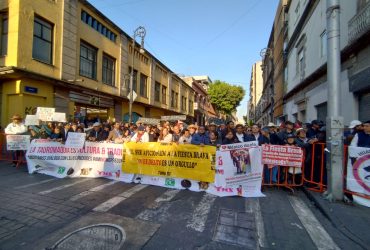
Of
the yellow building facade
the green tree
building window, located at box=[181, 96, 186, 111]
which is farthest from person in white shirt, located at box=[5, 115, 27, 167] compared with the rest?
the green tree

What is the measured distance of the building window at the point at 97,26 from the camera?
16.1 metres

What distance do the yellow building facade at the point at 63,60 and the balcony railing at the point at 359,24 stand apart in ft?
45.3

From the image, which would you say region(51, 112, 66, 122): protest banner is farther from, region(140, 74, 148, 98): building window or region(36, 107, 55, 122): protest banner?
region(140, 74, 148, 98): building window

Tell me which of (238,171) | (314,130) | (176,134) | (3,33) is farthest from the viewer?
(3,33)

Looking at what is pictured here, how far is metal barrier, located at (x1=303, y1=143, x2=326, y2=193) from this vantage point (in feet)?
20.3

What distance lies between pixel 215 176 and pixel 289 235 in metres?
2.49

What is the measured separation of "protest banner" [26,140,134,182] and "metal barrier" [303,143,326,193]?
522 centimetres

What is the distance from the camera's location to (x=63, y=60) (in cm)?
1378

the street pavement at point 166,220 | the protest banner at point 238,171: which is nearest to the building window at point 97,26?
the street pavement at point 166,220

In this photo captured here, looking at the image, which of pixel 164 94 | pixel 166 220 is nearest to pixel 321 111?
pixel 166 220

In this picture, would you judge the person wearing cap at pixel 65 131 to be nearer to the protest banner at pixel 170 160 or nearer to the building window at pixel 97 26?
the protest banner at pixel 170 160

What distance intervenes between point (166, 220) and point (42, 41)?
511 inches

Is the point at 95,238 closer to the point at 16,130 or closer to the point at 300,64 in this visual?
the point at 16,130

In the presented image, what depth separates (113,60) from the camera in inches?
779
